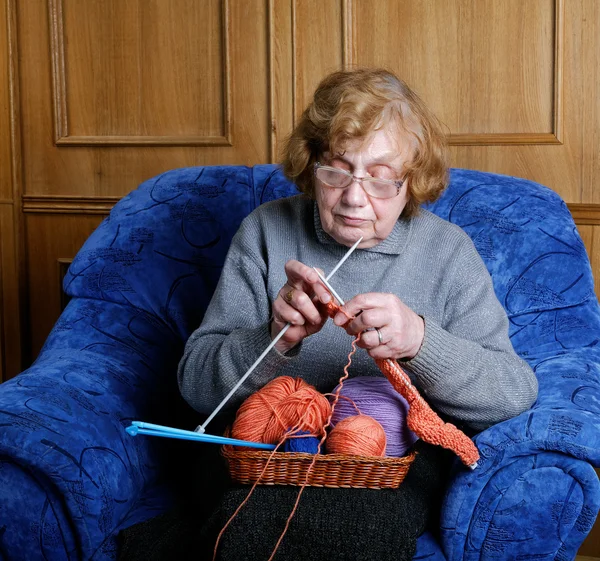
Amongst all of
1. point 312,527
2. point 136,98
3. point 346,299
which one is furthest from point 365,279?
point 136,98

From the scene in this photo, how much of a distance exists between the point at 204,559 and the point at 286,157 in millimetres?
756

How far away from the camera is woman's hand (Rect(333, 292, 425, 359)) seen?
1.15 metres

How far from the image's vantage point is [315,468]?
3.67ft

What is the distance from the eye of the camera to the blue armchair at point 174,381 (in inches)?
45.4

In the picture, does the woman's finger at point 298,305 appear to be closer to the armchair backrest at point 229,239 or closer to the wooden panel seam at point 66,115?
the armchair backrest at point 229,239

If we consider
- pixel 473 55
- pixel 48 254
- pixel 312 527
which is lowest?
pixel 312 527

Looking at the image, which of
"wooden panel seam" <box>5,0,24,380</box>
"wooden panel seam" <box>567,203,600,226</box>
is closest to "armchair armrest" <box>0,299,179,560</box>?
"wooden panel seam" <box>5,0,24,380</box>

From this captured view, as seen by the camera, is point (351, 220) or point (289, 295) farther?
point (351, 220)

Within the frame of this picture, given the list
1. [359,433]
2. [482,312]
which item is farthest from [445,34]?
[359,433]

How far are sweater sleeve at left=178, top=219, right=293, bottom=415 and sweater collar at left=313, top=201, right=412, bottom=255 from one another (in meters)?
0.12

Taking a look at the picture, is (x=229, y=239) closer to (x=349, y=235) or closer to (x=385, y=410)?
(x=349, y=235)

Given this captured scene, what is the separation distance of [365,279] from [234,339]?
288mm

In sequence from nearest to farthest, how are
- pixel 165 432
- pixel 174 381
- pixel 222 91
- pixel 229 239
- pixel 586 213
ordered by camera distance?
pixel 165 432 < pixel 174 381 < pixel 229 239 < pixel 586 213 < pixel 222 91

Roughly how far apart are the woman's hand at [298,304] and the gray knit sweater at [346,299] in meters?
0.04
